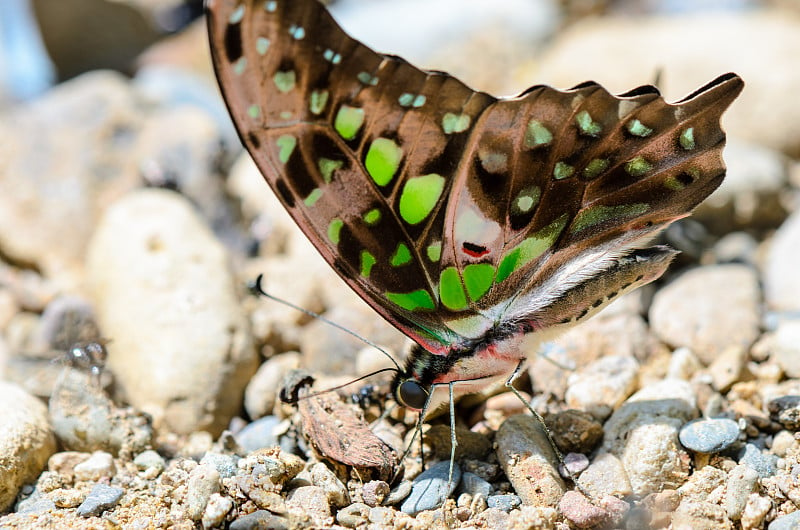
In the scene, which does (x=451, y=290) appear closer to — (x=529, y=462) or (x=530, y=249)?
(x=530, y=249)

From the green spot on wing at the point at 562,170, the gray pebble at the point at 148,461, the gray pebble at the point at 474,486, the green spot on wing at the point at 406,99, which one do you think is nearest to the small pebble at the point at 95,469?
the gray pebble at the point at 148,461

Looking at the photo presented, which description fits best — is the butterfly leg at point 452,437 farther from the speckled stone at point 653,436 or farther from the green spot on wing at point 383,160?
the green spot on wing at point 383,160

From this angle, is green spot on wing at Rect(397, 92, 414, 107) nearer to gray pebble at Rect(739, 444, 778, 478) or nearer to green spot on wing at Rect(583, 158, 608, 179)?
green spot on wing at Rect(583, 158, 608, 179)

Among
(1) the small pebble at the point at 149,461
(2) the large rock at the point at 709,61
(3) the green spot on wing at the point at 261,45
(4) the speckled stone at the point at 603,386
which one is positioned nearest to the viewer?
(3) the green spot on wing at the point at 261,45

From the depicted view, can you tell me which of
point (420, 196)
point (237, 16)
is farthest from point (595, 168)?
point (237, 16)

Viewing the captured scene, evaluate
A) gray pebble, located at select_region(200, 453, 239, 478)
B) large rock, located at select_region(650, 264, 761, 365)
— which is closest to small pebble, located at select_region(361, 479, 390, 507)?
gray pebble, located at select_region(200, 453, 239, 478)

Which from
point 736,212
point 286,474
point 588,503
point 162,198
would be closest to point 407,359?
point 286,474
